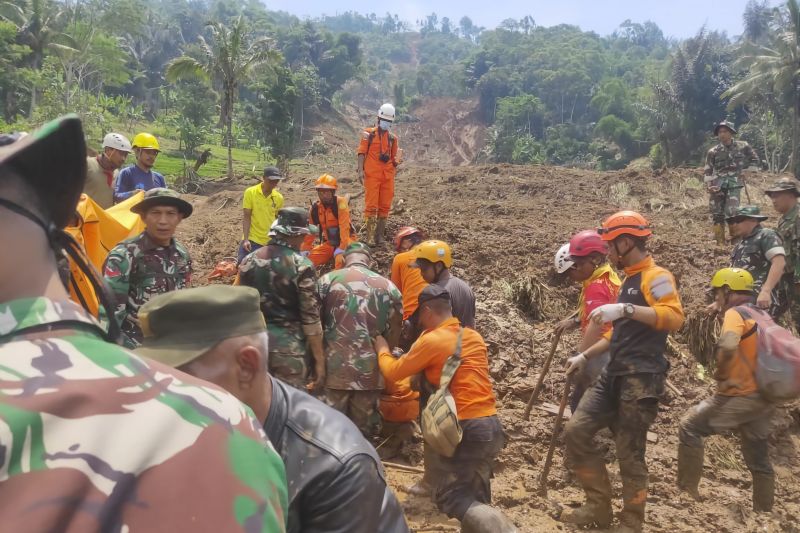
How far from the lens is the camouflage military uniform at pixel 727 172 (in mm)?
8750

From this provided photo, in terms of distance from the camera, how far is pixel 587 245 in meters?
4.38

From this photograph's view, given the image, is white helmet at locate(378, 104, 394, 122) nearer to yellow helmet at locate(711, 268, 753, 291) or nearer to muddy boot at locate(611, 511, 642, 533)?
yellow helmet at locate(711, 268, 753, 291)

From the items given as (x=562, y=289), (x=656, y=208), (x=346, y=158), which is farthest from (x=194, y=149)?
(x=562, y=289)

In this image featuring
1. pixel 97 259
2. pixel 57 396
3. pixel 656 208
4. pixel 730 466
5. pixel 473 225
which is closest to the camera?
pixel 57 396

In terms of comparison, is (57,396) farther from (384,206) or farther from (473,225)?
(473,225)

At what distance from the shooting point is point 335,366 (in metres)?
4.53

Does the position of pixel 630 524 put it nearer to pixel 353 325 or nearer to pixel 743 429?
pixel 743 429

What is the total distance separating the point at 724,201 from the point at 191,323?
9143mm

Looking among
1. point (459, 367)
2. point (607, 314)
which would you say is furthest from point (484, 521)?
point (607, 314)

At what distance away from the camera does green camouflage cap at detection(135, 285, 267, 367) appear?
1554 mm

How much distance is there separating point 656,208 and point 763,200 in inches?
105

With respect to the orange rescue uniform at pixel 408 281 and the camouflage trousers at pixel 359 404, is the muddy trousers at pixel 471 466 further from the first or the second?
the orange rescue uniform at pixel 408 281

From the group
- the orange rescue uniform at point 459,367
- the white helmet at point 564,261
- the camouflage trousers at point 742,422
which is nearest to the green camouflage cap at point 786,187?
the camouflage trousers at point 742,422

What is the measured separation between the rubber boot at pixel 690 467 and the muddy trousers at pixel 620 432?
0.73 m
